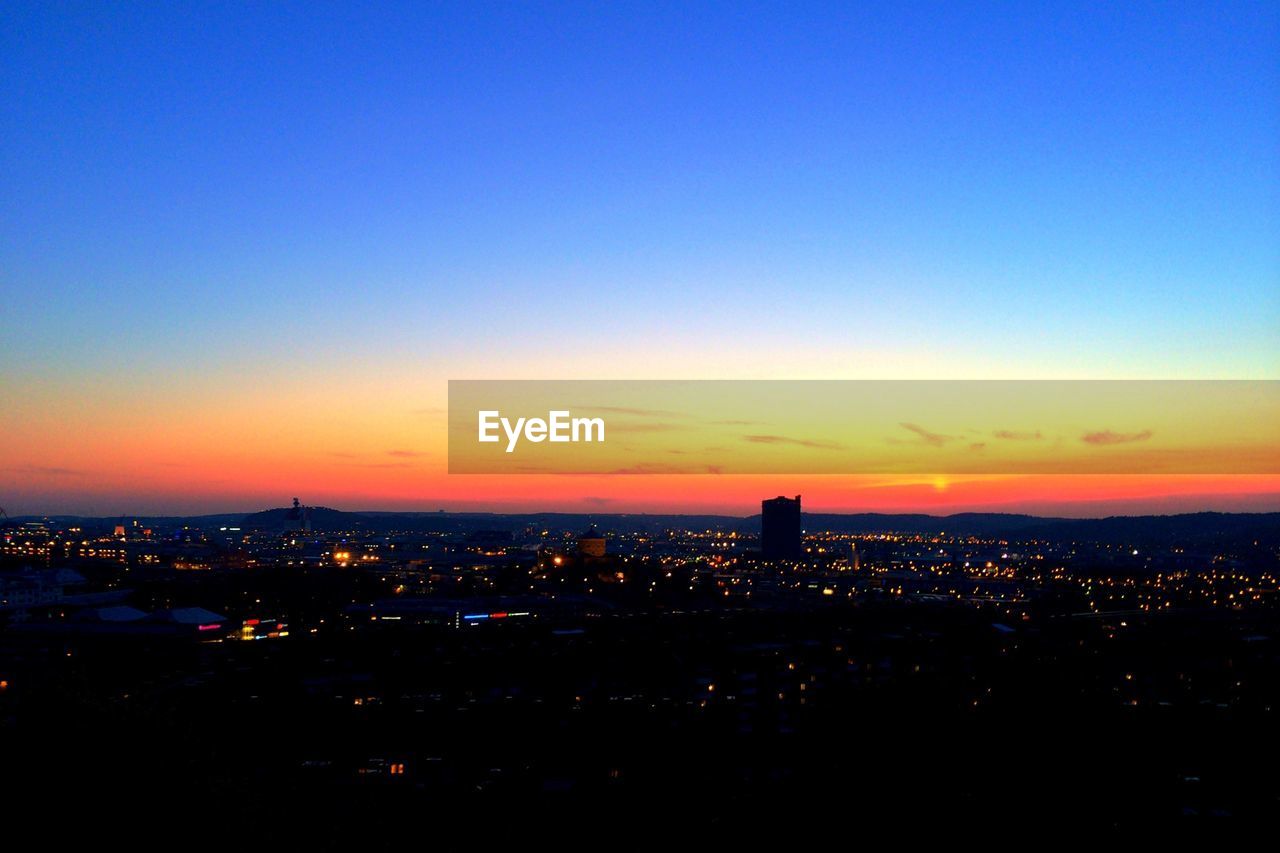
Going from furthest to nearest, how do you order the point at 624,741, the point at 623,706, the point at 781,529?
the point at 781,529, the point at 623,706, the point at 624,741

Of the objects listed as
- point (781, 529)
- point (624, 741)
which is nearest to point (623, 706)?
point (624, 741)

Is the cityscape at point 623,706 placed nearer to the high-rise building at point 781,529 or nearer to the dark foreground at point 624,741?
the dark foreground at point 624,741

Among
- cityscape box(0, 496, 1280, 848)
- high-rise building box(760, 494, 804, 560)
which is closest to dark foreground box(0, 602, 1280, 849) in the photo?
cityscape box(0, 496, 1280, 848)

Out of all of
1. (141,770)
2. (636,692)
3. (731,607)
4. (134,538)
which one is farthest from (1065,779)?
(134,538)

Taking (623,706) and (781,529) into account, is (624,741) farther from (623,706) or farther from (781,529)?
(781,529)

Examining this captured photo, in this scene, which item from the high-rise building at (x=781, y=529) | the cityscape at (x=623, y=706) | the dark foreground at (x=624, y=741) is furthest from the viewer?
the high-rise building at (x=781, y=529)

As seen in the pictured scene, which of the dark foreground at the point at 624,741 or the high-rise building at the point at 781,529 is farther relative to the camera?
the high-rise building at the point at 781,529

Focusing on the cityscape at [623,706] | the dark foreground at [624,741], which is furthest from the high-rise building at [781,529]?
the dark foreground at [624,741]

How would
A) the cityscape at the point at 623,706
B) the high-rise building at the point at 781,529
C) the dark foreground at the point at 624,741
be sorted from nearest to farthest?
the dark foreground at the point at 624,741 → the cityscape at the point at 623,706 → the high-rise building at the point at 781,529
